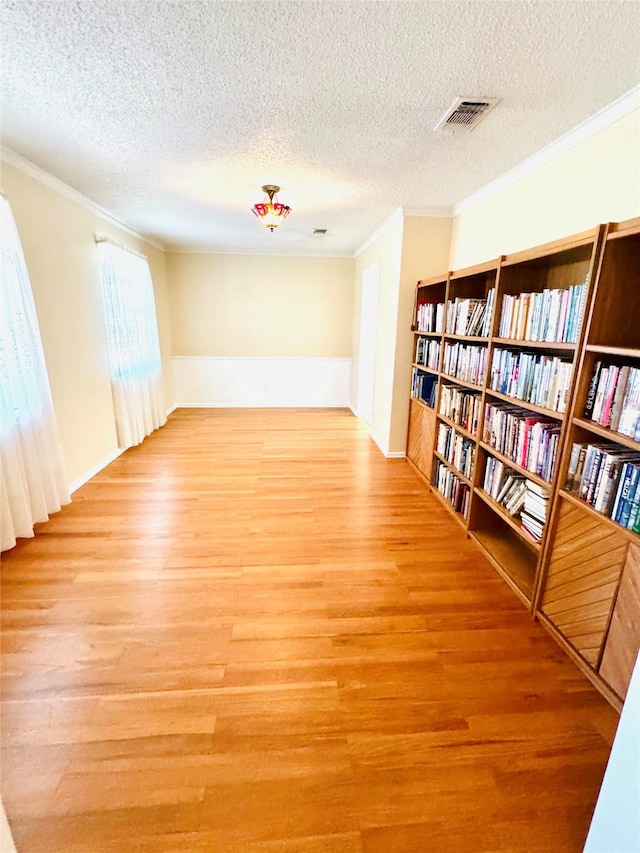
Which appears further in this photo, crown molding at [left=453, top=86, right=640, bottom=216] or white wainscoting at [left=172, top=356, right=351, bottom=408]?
white wainscoting at [left=172, top=356, right=351, bottom=408]

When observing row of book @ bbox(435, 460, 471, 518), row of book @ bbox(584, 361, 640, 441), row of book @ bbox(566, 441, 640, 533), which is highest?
row of book @ bbox(584, 361, 640, 441)

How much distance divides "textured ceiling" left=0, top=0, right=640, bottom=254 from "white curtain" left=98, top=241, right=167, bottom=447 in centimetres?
102

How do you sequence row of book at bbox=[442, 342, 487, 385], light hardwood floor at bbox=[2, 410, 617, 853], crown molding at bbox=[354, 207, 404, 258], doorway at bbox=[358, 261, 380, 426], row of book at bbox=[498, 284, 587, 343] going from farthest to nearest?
doorway at bbox=[358, 261, 380, 426] < crown molding at bbox=[354, 207, 404, 258] < row of book at bbox=[442, 342, 487, 385] < row of book at bbox=[498, 284, 587, 343] < light hardwood floor at bbox=[2, 410, 617, 853]

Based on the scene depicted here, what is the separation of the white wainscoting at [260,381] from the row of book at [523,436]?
4094 mm

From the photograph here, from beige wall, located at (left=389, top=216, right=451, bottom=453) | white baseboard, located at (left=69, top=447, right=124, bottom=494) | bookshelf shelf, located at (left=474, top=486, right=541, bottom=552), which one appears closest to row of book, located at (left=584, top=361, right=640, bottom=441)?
bookshelf shelf, located at (left=474, top=486, right=541, bottom=552)

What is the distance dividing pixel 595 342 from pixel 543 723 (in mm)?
1460

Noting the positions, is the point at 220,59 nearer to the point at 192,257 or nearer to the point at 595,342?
the point at 595,342

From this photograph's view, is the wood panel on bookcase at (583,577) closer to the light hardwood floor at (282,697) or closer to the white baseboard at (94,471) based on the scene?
the light hardwood floor at (282,697)

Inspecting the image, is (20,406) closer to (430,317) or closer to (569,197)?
(430,317)

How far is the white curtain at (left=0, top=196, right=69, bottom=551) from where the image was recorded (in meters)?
2.23

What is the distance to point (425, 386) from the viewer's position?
138 inches

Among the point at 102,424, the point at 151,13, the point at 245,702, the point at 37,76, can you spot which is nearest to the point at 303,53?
the point at 151,13

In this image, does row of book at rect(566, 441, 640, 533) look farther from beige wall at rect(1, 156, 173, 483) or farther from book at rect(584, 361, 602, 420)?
beige wall at rect(1, 156, 173, 483)

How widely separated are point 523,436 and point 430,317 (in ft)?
5.44
